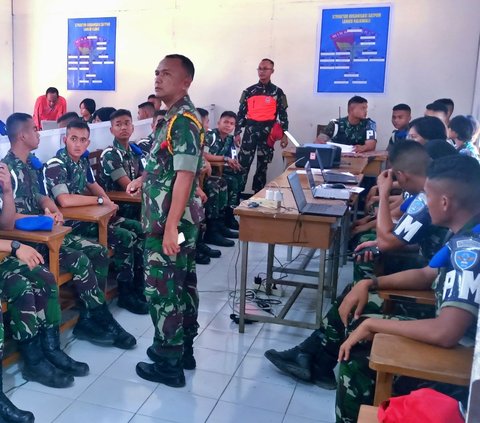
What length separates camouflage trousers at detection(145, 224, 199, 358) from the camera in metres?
2.26

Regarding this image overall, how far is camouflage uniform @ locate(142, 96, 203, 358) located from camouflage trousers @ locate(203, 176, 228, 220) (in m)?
2.24

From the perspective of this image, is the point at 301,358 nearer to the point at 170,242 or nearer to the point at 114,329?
the point at 170,242

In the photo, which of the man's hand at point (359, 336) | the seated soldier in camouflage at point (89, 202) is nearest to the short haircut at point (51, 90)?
the seated soldier in camouflage at point (89, 202)

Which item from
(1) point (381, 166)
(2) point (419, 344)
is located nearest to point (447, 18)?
(1) point (381, 166)

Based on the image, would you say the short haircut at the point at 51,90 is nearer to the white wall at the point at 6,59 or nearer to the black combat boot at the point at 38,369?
the white wall at the point at 6,59

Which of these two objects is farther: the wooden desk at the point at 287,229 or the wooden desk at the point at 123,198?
the wooden desk at the point at 123,198

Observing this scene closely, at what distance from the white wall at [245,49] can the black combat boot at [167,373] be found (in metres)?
4.49

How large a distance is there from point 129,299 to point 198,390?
0.97m

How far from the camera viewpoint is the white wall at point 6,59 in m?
7.11

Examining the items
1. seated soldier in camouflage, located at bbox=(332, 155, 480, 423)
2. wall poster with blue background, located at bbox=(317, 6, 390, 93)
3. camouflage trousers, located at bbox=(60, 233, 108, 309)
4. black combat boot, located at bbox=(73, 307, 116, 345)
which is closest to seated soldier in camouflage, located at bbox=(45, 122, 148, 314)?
camouflage trousers, located at bbox=(60, 233, 108, 309)

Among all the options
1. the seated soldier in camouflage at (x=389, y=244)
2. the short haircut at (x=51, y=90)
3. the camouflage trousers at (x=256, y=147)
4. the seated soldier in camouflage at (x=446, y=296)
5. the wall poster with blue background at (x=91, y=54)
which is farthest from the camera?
the wall poster with blue background at (x=91, y=54)

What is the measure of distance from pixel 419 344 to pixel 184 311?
1234 mm

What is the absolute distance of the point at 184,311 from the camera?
8.02ft

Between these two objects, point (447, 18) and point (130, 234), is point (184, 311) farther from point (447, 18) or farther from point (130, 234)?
point (447, 18)
